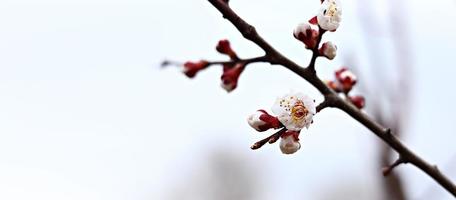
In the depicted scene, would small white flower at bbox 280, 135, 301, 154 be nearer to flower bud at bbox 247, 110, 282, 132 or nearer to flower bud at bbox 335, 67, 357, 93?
flower bud at bbox 247, 110, 282, 132

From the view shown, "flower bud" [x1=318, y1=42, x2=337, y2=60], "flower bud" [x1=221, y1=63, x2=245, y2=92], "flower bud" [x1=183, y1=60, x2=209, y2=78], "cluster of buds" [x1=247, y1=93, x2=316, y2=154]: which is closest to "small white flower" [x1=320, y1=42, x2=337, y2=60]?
"flower bud" [x1=318, y1=42, x2=337, y2=60]

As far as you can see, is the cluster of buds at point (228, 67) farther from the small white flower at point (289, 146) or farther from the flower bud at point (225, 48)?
the small white flower at point (289, 146)

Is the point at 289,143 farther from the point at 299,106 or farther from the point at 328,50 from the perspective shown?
the point at 328,50

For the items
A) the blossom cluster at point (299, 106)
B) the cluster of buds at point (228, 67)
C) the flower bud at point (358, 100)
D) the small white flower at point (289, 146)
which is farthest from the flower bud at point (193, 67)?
the flower bud at point (358, 100)

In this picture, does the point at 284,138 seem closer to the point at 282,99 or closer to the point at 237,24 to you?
the point at 282,99

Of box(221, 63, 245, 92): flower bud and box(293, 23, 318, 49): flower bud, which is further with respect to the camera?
box(221, 63, 245, 92): flower bud

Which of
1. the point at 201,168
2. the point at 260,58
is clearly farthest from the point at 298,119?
the point at 201,168
